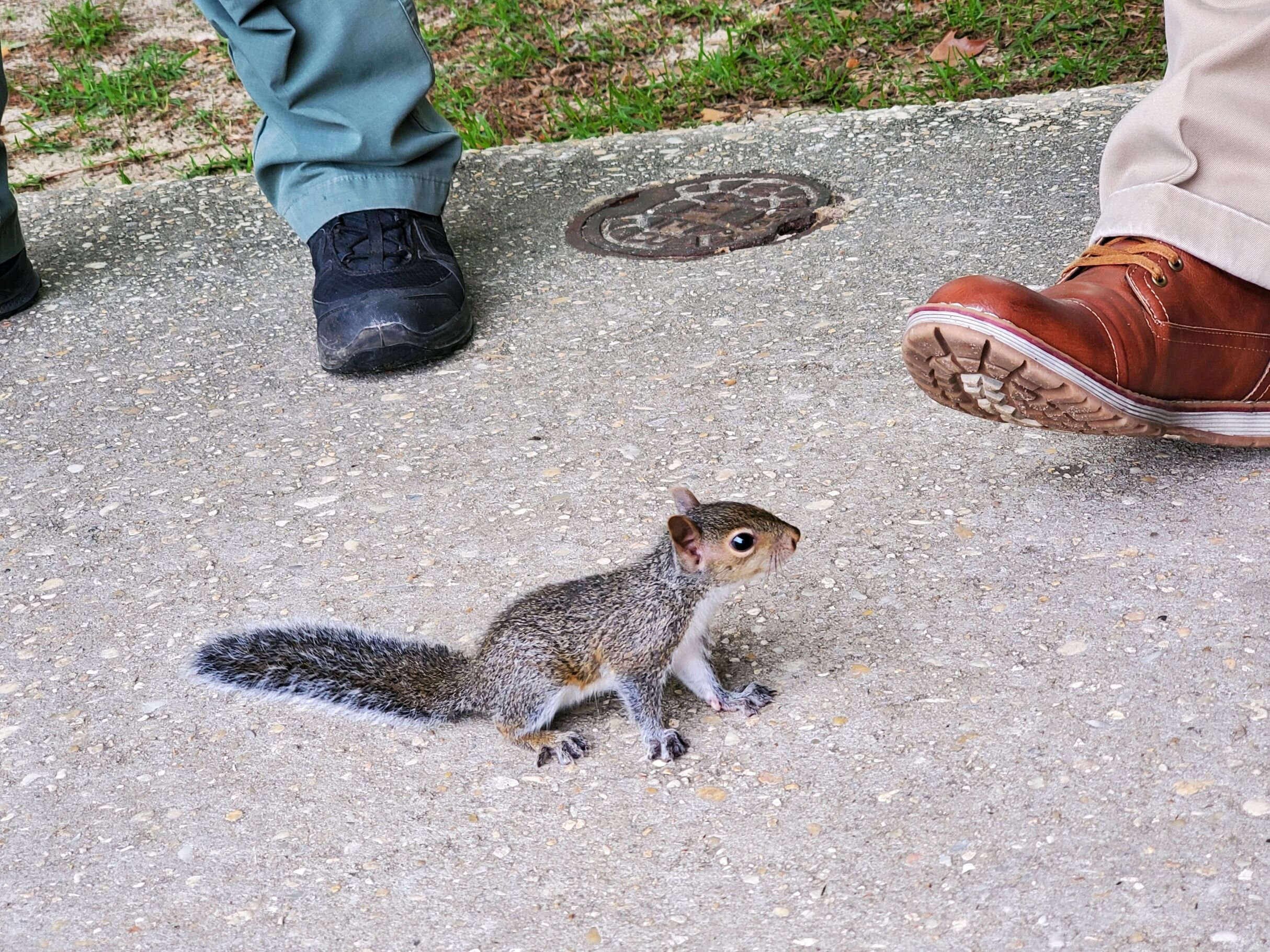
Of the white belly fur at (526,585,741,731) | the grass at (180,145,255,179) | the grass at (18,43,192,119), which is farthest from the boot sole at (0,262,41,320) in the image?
the white belly fur at (526,585,741,731)

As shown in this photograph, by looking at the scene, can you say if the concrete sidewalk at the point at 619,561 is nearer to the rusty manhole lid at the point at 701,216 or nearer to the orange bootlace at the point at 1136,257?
the rusty manhole lid at the point at 701,216

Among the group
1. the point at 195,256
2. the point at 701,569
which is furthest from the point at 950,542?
the point at 195,256

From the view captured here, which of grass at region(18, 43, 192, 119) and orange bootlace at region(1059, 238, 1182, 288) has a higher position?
orange bootlace at region(1059, 238, 1182, 288)

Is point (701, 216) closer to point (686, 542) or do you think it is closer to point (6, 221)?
point (6, 221)

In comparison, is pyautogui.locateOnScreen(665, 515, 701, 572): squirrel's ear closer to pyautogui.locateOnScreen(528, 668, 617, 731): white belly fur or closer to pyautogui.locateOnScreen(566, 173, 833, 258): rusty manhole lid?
pyautogui.locateOnScreen(528, 668, 617, 731): white belly fur

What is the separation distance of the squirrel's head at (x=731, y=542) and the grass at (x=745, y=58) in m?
3.14

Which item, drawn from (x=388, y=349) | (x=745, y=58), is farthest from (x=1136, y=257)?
(x=745, y=58)

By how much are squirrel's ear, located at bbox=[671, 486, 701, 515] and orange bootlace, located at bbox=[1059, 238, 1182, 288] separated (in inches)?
38.2

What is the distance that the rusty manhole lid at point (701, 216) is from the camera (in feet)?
12.4

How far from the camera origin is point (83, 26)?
20.4 feet

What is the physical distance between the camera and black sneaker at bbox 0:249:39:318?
3.75 meters

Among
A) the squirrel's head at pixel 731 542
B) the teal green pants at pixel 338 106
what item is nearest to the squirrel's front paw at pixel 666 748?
the squirrel's head at pixel 731 542

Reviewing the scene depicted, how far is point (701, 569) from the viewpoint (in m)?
2.00

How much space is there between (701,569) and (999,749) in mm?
496
